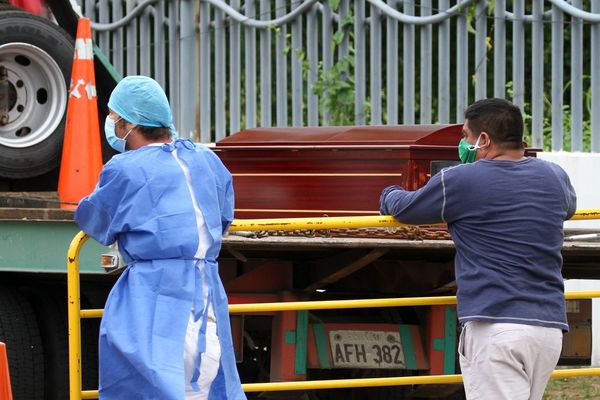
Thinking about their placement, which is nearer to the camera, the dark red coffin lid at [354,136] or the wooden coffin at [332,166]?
the wooden coffin at [332,166]

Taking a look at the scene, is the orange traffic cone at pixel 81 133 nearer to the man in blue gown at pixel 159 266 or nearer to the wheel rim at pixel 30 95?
the wheel rim at pixel 30 95

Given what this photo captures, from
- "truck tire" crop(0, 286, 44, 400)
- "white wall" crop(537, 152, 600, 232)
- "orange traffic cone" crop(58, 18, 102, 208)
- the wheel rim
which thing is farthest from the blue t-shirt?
"white wall" crop(537, 152, 600, 232)

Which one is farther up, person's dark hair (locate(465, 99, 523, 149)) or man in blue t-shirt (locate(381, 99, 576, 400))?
person's dark hair (locate(465, 99, 523, 149))

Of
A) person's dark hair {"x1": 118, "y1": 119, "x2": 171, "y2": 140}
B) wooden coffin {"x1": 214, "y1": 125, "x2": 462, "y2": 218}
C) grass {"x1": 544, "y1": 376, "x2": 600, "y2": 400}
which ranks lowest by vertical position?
grass {"x1": 544, "y1": 376, "x2": 600, "y2": 400}

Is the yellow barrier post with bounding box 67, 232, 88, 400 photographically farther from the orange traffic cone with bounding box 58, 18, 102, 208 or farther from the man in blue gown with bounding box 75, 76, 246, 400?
the orange traffic cone with bounding box 58, 18, 102, 208

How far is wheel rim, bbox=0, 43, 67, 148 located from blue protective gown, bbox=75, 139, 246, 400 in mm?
2468

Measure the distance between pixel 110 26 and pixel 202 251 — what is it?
22.8 feet

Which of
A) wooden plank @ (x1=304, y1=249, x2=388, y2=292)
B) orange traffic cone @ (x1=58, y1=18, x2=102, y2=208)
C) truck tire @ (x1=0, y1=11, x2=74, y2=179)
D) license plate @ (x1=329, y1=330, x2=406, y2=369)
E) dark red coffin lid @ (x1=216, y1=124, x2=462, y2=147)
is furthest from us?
orange traffic cone @ (x1=58, y1=18, x2=102, y2=208)

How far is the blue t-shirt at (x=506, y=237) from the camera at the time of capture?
4.20 metres

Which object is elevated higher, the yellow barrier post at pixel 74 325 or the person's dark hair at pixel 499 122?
the person's dark hair at pixel 499 122

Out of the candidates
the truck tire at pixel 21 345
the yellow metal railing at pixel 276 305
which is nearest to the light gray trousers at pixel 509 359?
the yellow metal railing at pixel 276 305

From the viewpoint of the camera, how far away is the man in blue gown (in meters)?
4.07

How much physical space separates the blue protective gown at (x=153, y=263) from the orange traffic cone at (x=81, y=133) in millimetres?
2467

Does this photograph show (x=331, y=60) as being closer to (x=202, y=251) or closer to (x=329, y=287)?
(x=329, y=287)
